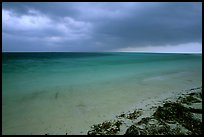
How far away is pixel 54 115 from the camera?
280 inches

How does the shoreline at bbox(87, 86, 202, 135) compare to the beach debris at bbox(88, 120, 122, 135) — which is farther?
the beach debris at bbox(88, 120, 122, 135)

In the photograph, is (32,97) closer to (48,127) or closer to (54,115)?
(54,115)

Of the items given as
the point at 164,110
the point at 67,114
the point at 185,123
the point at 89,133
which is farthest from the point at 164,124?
the point at 67,114

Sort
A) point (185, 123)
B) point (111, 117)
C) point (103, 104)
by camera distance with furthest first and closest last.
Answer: point (103, 104), point (111, 117), point (185, 123)

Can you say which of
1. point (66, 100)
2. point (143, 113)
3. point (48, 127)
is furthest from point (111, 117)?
point (66, 100)

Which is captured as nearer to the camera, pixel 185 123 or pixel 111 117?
pixel 185 123

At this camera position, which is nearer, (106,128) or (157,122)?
(157,122)

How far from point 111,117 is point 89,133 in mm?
1586

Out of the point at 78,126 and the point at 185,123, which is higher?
the point at 185,123

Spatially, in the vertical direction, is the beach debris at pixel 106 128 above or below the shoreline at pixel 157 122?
below

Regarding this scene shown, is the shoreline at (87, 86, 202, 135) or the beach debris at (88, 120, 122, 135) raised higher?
the shoreline at (87, 86, 202, 135)

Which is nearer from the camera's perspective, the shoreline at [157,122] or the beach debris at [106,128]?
the shoreline at [157,122]

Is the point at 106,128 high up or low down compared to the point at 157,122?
down

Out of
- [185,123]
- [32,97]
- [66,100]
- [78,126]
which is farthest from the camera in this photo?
[32,97]
